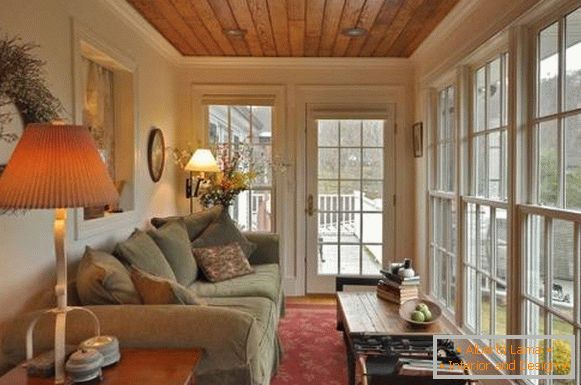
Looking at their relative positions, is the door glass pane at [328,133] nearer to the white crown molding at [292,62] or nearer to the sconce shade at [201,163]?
the white crown molding at [292,62]

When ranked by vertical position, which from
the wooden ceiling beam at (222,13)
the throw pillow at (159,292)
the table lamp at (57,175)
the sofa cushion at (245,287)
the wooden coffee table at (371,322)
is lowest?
the wooden coffee table at (371,322)

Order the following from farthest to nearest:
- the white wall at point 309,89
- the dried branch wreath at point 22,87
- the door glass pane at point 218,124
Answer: the door glass pane at point 218,124
the white wall at point 309,89
the dried branch wreath at point 22,87

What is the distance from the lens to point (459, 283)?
3441 millimetres

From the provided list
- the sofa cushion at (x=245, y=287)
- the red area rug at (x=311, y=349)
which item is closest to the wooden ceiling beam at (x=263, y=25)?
the sofa cushion at (x=245, y=287)

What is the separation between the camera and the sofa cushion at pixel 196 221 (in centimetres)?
377

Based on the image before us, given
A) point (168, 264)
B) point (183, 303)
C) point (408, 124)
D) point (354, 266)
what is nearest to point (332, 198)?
point (354, 266)

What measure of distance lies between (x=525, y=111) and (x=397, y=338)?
1.41m

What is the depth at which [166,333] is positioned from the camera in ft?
6.09

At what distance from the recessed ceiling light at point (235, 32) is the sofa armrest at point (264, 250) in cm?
177

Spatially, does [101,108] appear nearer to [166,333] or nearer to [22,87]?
[22,87]

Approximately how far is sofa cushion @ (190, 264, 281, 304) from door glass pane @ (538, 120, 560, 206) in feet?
5.89

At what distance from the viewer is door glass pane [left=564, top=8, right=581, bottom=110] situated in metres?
2.05

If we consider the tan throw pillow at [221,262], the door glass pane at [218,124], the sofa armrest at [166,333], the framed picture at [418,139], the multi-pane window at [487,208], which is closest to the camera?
the sofa armrest at [166,333]

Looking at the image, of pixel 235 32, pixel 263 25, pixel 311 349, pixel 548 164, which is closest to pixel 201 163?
pixel 235 32
